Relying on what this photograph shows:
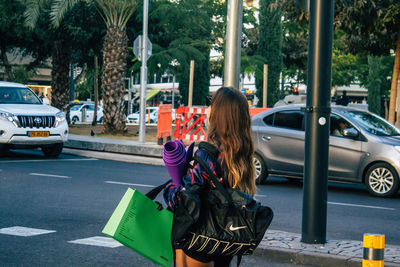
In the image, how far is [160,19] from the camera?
2805 cm

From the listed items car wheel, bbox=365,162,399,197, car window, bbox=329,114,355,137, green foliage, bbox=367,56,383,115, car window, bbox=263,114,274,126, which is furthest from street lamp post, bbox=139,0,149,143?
green foliage, bbox=367,56,383,115

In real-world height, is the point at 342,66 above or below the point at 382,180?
above

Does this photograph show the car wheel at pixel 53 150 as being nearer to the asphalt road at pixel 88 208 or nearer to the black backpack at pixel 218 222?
the asphalt road at pixel 88 208

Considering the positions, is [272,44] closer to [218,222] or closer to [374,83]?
[374,83]

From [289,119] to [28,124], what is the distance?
630 centimetres

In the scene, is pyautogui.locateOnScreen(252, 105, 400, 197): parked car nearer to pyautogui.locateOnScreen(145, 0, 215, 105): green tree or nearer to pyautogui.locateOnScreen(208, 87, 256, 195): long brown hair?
pyautogui.locateOnScreen(208, 87, 256, 195): long brown hair

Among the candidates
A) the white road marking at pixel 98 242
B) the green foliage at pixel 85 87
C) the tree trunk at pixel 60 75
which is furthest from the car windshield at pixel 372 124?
the green foliage at pixel 85 87

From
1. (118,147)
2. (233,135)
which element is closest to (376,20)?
(118,147)

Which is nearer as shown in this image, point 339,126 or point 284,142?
point 339,126

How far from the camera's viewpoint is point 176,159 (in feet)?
10.7

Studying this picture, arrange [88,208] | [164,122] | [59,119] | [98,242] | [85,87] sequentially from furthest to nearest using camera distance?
[85,87]
[164,122]
[59,119]
[88,208]
[98,242]

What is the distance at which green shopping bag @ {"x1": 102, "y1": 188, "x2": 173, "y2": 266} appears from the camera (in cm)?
307

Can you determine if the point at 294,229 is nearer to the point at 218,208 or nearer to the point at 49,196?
the point at 49,196

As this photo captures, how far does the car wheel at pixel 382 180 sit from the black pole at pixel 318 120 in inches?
203
